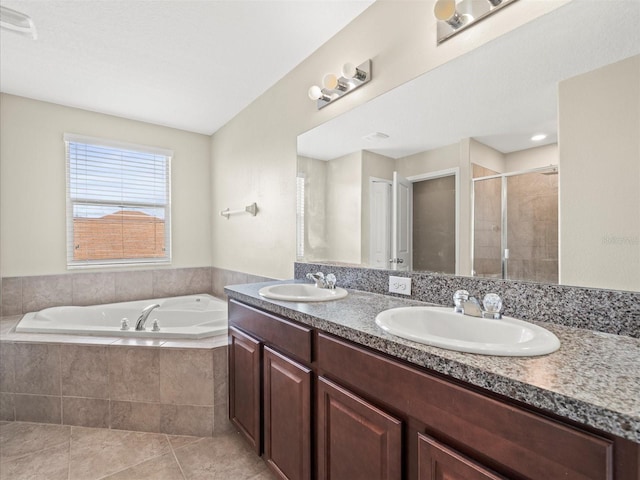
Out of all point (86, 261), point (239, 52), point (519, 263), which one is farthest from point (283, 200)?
point (86, 261)

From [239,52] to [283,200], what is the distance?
41.0 inches

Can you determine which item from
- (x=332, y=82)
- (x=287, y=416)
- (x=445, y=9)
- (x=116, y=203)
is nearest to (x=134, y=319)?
(x=116, y=203)

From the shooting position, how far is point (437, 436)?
829mm

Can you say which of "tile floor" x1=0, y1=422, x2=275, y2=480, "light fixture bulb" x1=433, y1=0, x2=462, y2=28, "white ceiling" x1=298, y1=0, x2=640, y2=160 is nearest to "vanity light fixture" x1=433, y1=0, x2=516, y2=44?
"light fixture bulb" x1=433, y1=0, x2=462, y2=28

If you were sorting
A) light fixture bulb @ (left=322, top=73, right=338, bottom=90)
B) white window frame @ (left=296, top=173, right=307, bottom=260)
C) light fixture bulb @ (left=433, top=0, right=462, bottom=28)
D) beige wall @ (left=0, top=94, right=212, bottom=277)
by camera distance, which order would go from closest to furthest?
light fixture bulb @ (left=433, top=0, right=462, bottom=28) → light fixture bulb @ (left=322, top=73, right=338, bottom=90) → white window frame @ (left=296, top=173, right=307, bottom=260) → beige wall @ (left=0, top=94, right=212, bottom=277)

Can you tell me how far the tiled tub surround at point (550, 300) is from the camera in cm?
93

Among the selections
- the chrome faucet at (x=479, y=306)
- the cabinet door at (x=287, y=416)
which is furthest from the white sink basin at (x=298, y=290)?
the chrome faucet at (x=479, y=306)

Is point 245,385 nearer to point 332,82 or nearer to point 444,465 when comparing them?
point 444,465

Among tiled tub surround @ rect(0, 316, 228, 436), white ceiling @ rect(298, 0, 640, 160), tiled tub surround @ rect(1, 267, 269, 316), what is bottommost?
tiled tub surround @ rect(0, 316, 228, 436)

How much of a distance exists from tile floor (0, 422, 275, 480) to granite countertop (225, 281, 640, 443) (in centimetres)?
125

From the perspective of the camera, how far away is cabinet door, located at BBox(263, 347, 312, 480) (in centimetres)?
128

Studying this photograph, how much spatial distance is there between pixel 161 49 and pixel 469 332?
7.92ft

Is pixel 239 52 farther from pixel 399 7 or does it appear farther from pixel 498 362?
pixel 498 362

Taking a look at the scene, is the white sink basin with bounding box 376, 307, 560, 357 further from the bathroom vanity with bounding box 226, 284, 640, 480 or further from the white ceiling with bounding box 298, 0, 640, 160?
the white ceiling with bounding box 298, 0, 640, 160
